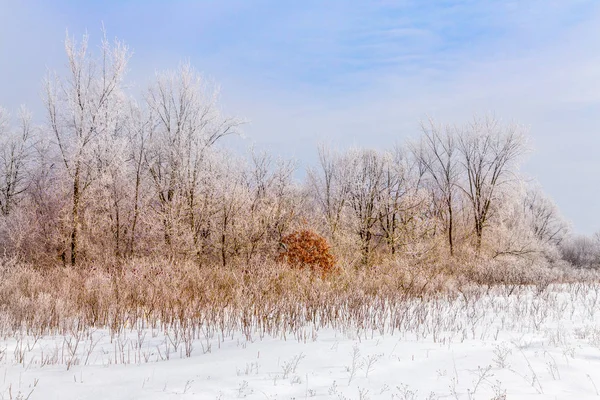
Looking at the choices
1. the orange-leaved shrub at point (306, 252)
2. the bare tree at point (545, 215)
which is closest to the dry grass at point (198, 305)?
the orange-leaved shrub at point (306, 252)

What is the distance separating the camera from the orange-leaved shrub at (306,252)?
Result: 17641 millimetres

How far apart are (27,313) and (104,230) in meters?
18.2

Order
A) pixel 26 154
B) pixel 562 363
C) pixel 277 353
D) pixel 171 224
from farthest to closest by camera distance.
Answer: pixel 26 154 < pixel 171 224 < pixel 277 353 < pixel 562 363

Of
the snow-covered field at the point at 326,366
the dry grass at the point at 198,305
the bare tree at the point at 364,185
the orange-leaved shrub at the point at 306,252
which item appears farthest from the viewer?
the bare tree at the point at 364,185

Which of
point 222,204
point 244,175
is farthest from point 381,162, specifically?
point 222,204

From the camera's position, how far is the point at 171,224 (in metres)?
23.5

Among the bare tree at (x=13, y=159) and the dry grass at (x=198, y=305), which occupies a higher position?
the bare tree at (x=13, y=159)

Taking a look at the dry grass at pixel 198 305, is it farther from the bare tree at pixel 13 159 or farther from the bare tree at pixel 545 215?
the bare tree at pixel 545 215

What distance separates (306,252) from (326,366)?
1237 centimetres

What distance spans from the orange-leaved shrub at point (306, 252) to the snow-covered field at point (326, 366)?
10.0m

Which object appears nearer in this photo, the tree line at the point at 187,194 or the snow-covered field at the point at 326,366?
the snow-covered field at the point at 326,366

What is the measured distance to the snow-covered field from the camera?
461cm

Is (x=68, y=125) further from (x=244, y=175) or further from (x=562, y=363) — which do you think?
(x=562, y=363)

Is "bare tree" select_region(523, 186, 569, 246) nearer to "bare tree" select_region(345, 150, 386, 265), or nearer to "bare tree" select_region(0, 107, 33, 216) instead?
"bare tree" select_region(345, 150, 386, 265)
